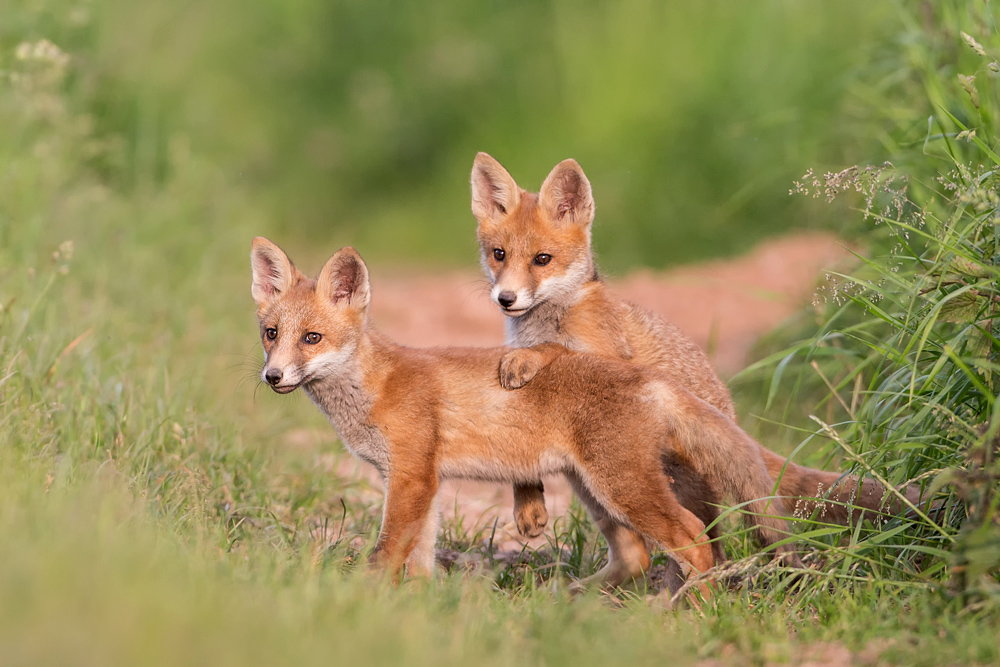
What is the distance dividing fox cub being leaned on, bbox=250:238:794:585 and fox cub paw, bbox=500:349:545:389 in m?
0.03

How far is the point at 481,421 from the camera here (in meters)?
4.19

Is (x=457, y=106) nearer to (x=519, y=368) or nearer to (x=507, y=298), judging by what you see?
(x=507, y=298)

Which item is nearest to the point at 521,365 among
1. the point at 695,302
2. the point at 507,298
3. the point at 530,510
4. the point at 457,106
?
the point at 507,298

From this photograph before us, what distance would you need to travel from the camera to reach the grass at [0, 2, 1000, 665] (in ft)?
9.44

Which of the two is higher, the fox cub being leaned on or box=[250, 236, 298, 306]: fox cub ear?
box=[250, 236, 298, 306]: fox cub ear

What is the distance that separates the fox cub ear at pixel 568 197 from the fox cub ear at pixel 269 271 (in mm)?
1345

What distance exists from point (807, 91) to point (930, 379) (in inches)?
284

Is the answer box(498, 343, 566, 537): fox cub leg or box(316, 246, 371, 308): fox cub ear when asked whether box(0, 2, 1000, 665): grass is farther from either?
box(316, 246, 371, 308): fox cub ear

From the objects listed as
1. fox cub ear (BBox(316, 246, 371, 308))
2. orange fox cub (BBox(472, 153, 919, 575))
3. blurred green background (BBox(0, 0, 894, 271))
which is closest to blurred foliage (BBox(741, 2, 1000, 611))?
orange fox cub (BBox(472, 153, 919, 575))

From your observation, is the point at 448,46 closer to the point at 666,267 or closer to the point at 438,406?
the point at 666,267

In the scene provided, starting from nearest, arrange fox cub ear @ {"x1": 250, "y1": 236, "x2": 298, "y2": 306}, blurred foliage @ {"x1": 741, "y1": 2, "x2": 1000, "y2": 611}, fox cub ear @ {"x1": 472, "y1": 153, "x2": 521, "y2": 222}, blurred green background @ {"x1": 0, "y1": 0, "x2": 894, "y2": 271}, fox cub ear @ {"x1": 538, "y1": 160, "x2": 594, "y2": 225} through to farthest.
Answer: blurred foliage @ {"x1": 741, "y1": 2, "x2": 1000, "y2": 611}, fox cub ear @ {"x1": 250, "y1": 236, "x2": 298, "y2": 306}, fox cub ear @ {"x1": 538, "y1": 160, "x2": 594, "y2": 225}, fox cub ear @ {"x1": 472, "y1": 153, "x2": 521, "y2": 222}, blurred green background @ {"x1": 0, "y1": 0, "x2": 894, "y2": 271}

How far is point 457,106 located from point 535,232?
7.47 m

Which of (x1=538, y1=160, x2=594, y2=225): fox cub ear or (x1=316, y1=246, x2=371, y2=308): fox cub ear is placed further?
(x1=538, y1=160, x2=594, y2=225): fox cub ear

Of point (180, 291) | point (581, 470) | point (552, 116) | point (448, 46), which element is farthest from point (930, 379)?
point (448, 46)
